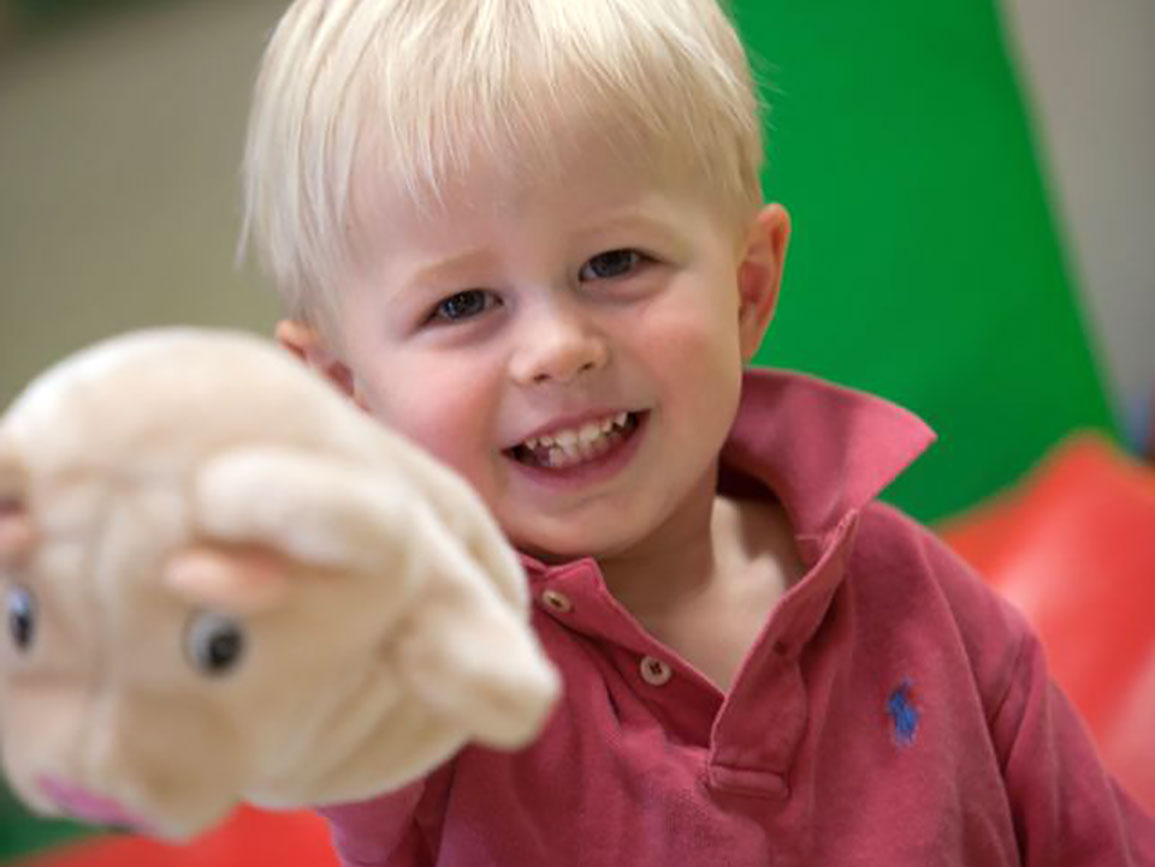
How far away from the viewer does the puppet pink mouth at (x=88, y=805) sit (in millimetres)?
368

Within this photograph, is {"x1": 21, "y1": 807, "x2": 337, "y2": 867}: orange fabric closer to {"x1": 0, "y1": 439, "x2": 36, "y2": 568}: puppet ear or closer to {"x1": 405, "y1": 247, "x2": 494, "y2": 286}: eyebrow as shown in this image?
{"x1": 405, "y1": 247, "x2": 494, "y2": 286}: eyebrow

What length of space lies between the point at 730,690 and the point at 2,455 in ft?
1.39

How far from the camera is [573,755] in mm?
717

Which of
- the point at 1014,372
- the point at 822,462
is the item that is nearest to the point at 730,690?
the point at 822,462

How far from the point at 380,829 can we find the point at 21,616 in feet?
0.97

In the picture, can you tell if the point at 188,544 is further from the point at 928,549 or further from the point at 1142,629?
the point at 1142,629

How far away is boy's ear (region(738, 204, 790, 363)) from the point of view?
84 cm

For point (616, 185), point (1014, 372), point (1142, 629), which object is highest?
point (616, 185)

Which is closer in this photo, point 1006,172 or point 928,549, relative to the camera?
point 928,549

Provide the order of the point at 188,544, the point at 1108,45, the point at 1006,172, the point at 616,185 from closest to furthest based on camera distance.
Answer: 1. the point at 188,544
2. the point at 616,185
3. the point at 1006,172
4. the point at 1108,45

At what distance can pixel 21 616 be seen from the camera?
1.25 feet

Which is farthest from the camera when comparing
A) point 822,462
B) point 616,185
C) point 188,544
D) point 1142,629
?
point 1142,629

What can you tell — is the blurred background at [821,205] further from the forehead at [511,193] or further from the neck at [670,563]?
the forehead at [511,193]

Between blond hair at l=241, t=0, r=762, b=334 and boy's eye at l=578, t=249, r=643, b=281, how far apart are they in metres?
0.04
